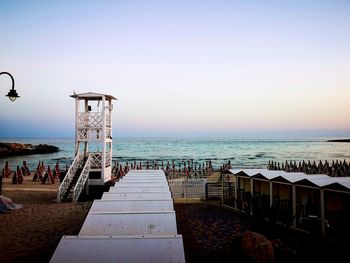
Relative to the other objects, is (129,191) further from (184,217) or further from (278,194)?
(278,194)

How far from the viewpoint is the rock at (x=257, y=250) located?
16.9 feet

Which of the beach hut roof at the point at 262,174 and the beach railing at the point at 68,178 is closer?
the beach hut roof at the point at 262,174

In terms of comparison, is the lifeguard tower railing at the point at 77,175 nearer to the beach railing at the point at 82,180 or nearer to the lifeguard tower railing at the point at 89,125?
the beach railing at the point at 82,180

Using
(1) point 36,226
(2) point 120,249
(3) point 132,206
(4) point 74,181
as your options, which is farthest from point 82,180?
(2) point 120,249

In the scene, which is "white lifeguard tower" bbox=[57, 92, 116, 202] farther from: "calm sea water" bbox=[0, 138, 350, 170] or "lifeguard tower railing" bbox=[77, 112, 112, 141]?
"calm sea water" bbox=[0, 138, 350, 170]

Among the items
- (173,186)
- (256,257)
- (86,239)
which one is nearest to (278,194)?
(173,186)

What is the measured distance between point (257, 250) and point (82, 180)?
1411cm

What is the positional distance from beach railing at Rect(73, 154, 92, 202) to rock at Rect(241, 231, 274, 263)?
12.9 m

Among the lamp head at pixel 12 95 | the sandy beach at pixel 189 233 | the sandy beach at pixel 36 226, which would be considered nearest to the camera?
the sandy beach at pixel 189 233

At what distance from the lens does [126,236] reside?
4.78 metres

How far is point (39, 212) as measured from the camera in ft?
44.1

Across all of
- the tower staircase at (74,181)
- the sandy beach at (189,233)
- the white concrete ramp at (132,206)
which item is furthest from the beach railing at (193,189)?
the white concrete ramp at (132,206)

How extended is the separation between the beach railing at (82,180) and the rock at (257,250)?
12.9 m

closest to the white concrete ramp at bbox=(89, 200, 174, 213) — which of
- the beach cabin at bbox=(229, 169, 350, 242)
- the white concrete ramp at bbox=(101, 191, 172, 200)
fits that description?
the white concrete ramp at bbox=(101, 191, 172, 200)
